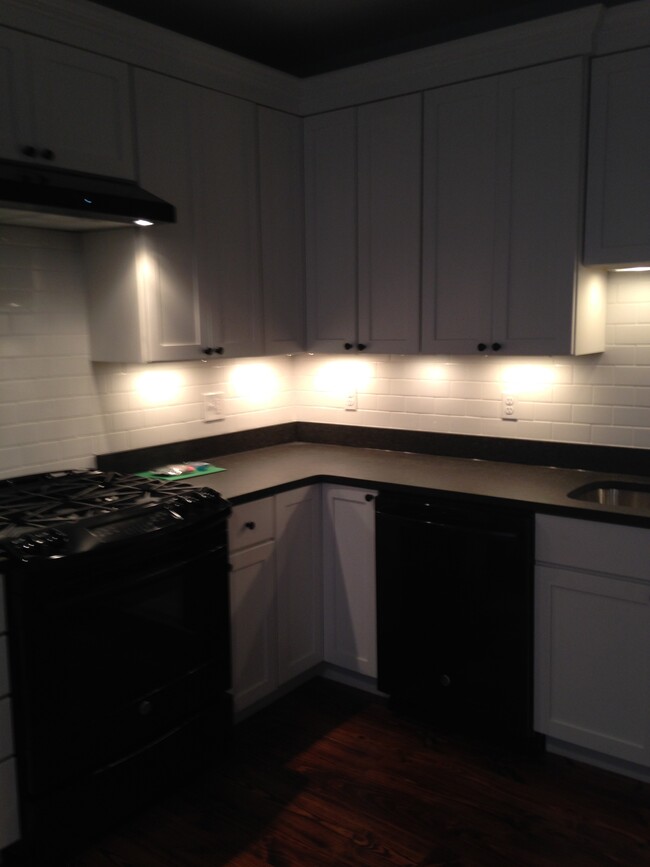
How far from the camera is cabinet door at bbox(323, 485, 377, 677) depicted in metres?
3.04

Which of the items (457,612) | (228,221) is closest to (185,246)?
(228,221)

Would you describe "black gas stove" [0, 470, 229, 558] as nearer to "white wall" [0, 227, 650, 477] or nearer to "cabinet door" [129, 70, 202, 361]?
"white wall" [0, 227, 650, 477]

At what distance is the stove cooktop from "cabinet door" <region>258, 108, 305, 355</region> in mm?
915

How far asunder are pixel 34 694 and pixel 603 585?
5.63 feet

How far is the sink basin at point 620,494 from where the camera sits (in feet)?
9.41

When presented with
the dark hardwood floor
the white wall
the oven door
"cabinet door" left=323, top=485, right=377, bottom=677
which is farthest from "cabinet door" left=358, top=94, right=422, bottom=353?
the dark hardwood floor

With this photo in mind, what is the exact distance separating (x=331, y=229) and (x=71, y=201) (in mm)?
1371

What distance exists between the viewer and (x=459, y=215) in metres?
3.01

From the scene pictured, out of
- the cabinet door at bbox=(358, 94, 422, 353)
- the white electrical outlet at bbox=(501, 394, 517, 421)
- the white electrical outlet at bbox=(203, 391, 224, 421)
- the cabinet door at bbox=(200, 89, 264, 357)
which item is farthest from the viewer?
the white electrical outlet at bbox=(203, 391, 224, 421)

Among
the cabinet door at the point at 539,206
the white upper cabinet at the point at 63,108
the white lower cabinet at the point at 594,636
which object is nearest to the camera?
the white upper cabinet at the point at 63,108

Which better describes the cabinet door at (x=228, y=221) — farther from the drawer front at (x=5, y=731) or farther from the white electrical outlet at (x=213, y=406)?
the drawer front at (x=5, y=731)

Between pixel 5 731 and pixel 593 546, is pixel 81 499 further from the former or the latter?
pixel 593 546

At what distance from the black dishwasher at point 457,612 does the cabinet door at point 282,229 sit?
948mm

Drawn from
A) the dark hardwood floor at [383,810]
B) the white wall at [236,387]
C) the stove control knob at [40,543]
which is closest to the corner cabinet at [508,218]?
the white wall at [236,387]
